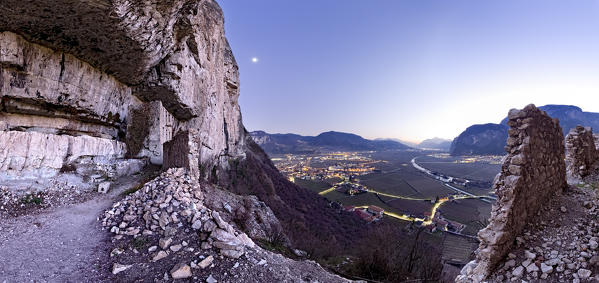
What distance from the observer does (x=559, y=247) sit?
418cm

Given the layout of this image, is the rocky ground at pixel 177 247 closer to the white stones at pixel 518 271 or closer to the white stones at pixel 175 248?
the white stones at pixel 175 248

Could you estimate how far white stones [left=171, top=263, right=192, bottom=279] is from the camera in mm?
4395

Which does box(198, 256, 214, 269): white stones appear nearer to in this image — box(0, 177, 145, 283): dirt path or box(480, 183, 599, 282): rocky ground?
box(0, 177, 145, 283): dirt path

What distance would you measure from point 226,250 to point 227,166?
1388 inches

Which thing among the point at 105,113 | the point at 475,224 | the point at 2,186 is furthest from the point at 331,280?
the point at 475,224

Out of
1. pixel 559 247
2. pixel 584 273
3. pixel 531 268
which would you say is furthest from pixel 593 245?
pixel 531 268

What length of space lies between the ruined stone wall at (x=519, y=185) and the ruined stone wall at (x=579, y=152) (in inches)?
120

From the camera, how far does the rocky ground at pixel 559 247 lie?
12.2 feet

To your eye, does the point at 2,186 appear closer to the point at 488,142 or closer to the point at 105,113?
the point at 105,113

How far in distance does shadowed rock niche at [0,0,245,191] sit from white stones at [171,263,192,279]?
21.4ft

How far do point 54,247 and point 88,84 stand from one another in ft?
29.7

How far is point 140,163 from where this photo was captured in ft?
38.8

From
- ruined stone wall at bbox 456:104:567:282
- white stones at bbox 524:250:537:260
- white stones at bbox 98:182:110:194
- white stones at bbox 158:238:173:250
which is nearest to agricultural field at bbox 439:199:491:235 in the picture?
ruined stone wall at bbox 456:104:567:282

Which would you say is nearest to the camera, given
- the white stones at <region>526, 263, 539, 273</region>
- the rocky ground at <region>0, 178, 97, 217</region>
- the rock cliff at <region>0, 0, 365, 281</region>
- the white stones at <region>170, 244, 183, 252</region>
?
the white stones at <region>526, 263, 539, 273</region>
